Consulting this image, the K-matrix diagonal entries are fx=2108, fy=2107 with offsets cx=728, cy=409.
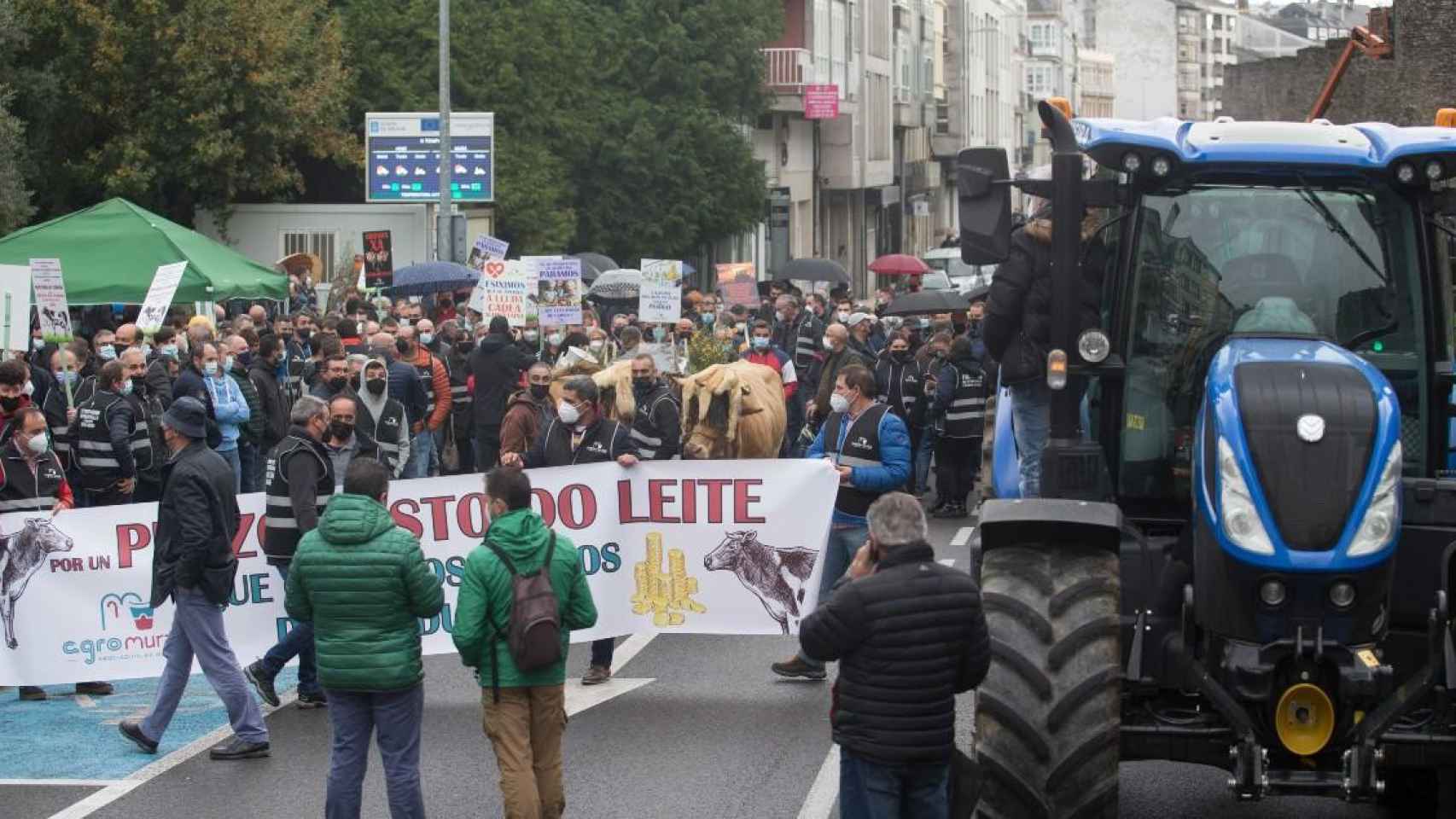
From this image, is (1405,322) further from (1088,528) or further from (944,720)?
(944,720)

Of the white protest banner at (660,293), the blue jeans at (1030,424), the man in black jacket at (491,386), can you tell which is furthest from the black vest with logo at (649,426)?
the white protest banner at (660,293)

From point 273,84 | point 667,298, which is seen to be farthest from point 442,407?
point 273,84

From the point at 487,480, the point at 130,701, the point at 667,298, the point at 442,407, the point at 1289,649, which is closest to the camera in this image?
the point at 1289,649

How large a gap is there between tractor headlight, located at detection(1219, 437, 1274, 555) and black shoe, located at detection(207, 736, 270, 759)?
551 cm

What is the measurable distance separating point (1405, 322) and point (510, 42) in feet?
106

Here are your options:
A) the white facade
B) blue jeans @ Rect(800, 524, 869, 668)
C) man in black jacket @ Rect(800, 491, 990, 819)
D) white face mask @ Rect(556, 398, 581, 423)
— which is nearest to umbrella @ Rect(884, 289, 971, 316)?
white face mask @ Rect(556, 398, 581, 423)

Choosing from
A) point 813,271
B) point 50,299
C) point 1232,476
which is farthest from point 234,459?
point 813,271

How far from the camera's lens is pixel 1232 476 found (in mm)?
6859

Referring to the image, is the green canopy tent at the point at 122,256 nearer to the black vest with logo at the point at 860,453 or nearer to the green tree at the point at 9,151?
the green tree at the point at 9,151

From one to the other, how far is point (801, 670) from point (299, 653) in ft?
9.35

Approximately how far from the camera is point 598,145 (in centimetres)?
4391

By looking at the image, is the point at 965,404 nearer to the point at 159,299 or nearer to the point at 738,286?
the point at 159,299

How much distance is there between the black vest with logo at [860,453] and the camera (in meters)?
12.0

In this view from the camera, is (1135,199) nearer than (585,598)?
Yes
